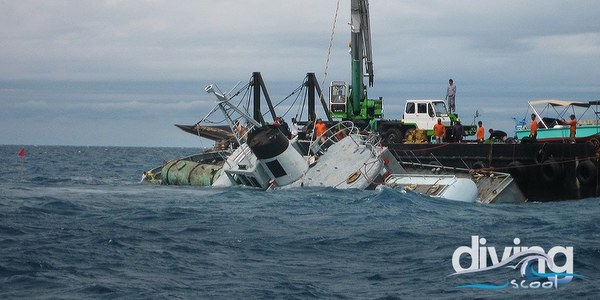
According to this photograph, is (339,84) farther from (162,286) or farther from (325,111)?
(162,286)

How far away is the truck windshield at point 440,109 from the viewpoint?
145 feet

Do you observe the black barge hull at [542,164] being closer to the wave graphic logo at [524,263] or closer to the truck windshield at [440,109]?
the truck windshield at [440,109]

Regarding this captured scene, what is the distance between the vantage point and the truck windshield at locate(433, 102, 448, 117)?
44.2 metres

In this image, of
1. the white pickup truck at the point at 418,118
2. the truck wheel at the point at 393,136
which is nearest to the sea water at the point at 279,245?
the truck wheel at the point at 393,136

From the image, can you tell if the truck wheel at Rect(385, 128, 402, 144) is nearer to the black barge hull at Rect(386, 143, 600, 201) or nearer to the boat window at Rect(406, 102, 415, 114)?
the boat window at Rect(406, 102, 415, 114)

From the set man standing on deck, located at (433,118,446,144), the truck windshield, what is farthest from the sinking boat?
the truck windshield

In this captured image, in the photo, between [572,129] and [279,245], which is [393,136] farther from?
[279,245]

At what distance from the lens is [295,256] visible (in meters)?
18.5

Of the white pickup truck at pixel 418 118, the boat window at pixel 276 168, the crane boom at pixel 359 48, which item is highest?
the crane boom at pixel 359 48

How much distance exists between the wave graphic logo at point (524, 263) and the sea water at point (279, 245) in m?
0.12

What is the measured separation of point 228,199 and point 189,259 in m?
13.5

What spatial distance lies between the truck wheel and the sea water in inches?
466

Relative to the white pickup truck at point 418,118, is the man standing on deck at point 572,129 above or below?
below

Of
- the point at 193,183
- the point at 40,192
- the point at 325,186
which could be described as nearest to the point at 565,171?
the point at 325,186
